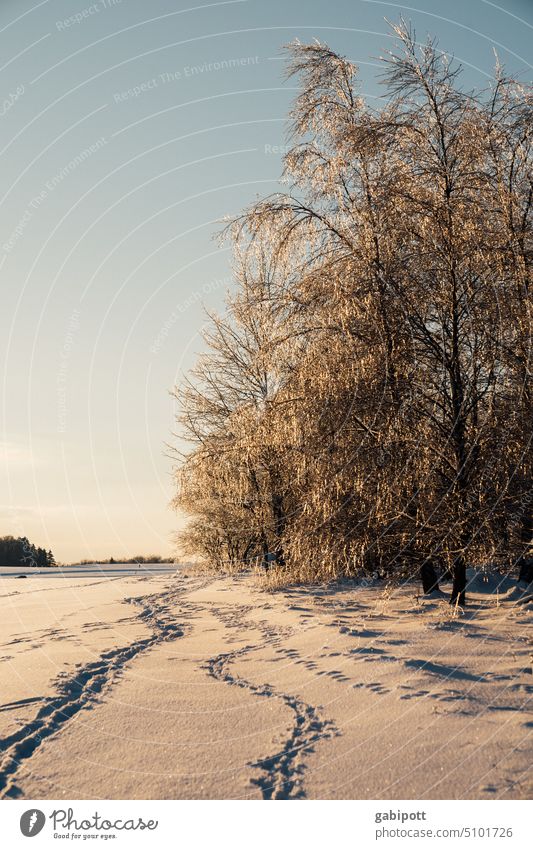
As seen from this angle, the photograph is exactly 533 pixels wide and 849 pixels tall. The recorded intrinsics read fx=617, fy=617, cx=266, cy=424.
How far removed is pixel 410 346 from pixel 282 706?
5640 millimetres

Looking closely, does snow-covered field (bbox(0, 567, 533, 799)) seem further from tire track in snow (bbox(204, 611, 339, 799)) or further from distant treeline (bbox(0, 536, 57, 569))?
distant treeline (bbox(0, 536, 57, 569))

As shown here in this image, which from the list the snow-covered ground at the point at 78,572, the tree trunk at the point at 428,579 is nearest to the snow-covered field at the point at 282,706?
the tree trunk at the point at 428,579

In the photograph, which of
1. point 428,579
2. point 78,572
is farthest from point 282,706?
point 78,572

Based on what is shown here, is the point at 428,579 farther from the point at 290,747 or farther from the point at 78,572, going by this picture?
the point at 78,572

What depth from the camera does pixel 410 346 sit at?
371 inches

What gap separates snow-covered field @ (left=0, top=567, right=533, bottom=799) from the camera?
14.3ft

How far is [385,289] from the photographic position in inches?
368
